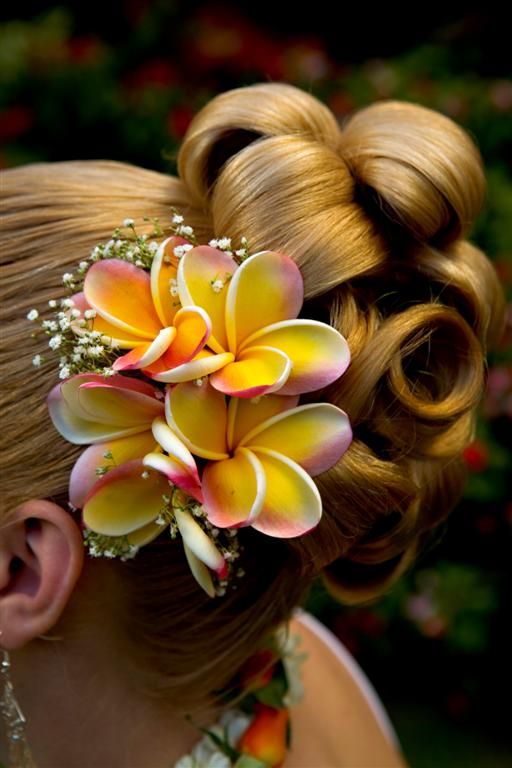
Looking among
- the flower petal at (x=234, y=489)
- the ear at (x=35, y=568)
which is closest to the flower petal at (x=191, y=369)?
the flower petal at (x=234, y=489)

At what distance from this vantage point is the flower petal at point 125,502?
1.03m

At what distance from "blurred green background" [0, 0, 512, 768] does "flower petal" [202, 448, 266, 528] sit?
181 centimetres

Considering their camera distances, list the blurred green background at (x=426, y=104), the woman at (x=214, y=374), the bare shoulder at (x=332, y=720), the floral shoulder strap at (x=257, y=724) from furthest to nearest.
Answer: the blurred green background at (x=426, y=104), the bare shoulder at (x=332, y=720), the floral shoulder strap at (x=257, y=724), the woman at (x=214, y=374)

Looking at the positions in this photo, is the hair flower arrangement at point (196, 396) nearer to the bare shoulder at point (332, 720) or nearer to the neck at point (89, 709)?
the neck at point (89, 709)

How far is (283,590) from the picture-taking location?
4.10 ft

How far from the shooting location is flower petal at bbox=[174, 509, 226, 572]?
38.5 inches

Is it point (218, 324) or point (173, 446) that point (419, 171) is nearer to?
point (218, 324)

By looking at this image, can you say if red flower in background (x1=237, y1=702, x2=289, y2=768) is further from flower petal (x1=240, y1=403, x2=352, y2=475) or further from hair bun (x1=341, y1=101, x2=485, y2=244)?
hair bun (x1=341, y1=101, x2=485, y2=244)

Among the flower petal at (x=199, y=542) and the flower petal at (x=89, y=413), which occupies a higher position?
the flower petal at (x=89, y=413)

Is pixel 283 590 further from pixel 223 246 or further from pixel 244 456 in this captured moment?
pixel 223 246

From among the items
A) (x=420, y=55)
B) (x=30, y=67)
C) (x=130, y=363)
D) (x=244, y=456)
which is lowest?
(x=420, y=55)

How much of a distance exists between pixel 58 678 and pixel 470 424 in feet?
2.21

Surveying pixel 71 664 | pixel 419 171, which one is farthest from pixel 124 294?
pixel 71 664

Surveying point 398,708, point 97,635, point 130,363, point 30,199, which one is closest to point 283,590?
point 97,635
